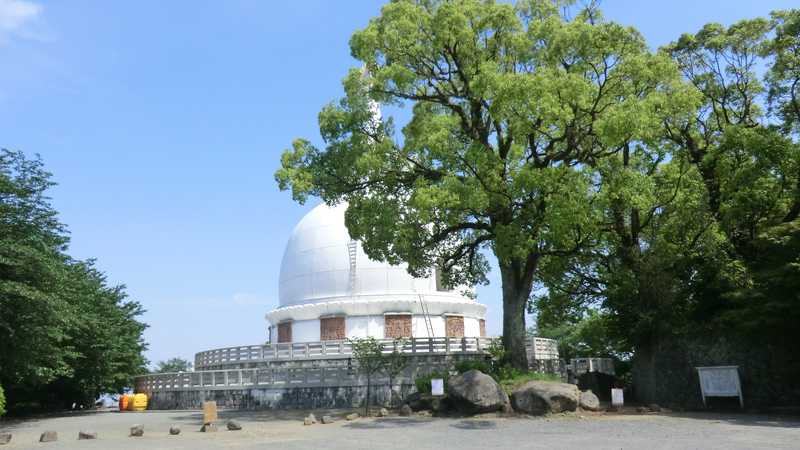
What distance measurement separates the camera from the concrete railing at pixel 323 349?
2450 cm

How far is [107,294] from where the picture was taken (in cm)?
2739

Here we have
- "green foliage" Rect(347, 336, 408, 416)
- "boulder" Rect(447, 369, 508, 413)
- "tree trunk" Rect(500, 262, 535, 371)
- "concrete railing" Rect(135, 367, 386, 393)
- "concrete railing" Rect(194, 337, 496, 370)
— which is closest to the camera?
"boulder" Rect(447, 369, 508, 413)

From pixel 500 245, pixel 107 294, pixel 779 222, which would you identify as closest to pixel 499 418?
pixel 500 245

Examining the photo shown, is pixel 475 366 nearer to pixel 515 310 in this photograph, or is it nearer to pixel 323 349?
pixel 515 310

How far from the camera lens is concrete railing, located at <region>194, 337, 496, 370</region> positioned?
24.5 metres

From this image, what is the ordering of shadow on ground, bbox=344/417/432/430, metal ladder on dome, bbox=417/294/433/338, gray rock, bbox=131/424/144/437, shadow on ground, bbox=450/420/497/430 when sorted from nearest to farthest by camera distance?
shadow on ground, bbox=450/420/497/430 → shadow on ground, bbox=344/417/432/430 → gray rock, bbox=131/424/144/437 → metal ladder on dome, bbox=417/294/433/338

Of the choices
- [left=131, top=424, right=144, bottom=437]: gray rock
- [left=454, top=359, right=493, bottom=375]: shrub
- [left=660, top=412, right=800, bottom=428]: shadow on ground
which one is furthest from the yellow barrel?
[left=660, top=412, right=800, bottom=428]: shadow on ground

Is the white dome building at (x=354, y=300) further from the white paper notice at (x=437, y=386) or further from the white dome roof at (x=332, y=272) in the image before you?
the white paper notice at (x=437, y=386)

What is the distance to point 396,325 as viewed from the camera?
110 feet

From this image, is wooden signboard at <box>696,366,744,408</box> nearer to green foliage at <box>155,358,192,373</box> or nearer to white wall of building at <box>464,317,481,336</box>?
white wall of building at <box>464,317,481,336</box>

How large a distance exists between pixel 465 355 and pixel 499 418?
8.02 meters

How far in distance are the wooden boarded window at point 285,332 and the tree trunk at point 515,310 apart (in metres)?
17.8

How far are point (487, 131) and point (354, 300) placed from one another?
614 inches

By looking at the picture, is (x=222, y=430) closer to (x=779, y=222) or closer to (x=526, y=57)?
(x=526, y=57)
